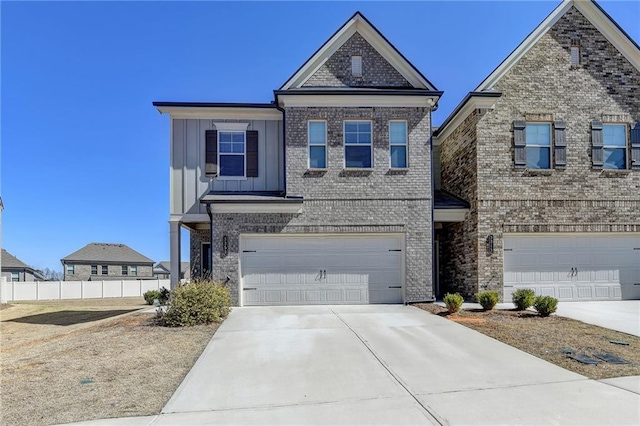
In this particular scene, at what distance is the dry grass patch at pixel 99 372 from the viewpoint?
15.6 ft

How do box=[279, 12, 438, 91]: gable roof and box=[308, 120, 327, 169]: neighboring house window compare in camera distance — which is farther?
box=[279, 12, 438, 91]: gable roof

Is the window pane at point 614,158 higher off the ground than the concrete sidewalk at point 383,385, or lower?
higher

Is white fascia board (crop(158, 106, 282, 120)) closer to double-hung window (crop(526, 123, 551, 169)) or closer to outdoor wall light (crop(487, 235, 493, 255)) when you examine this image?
outdoor wall light (crop(487, 235, 493, 255))

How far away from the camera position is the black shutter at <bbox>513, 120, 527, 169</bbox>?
12.8 m

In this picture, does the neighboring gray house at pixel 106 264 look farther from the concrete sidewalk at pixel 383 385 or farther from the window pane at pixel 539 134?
the window pane at pixel 539 134

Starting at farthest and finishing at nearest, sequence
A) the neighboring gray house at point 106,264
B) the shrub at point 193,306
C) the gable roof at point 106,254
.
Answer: the gable roof at point 106,254
the neighboring gray house at point 106,264
the shrub at point 193,306

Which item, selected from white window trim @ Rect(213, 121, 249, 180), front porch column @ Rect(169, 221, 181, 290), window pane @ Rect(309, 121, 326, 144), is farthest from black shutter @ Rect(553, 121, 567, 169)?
front porch column @ Rect(169, 221, 181, 290)

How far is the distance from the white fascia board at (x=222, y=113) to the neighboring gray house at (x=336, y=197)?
0.07 meters

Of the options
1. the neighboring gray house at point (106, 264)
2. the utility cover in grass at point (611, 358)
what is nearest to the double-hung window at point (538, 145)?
the utility cover in grass at point (611, 358)

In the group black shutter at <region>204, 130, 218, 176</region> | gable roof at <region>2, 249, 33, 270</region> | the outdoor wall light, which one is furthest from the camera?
gable roof at <region>2, 249, 33, 270</region>

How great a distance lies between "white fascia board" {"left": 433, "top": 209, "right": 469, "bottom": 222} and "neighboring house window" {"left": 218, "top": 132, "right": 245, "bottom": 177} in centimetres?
684

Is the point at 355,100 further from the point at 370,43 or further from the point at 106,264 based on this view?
the point at 106,264

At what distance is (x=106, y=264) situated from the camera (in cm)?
4438

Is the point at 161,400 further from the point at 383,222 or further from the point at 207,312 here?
the point at 383,222
